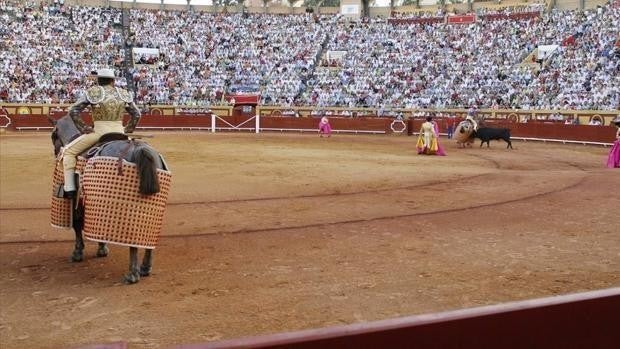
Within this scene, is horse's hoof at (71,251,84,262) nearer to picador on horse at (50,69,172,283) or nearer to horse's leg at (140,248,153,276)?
picador on horse at (50,69,172,283)

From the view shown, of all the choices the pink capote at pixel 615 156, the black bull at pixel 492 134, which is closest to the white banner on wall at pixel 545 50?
the black bull at pixel 492 134

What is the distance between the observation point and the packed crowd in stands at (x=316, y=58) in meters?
29.5

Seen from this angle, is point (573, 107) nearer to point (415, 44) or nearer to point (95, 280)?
point (415, 44)

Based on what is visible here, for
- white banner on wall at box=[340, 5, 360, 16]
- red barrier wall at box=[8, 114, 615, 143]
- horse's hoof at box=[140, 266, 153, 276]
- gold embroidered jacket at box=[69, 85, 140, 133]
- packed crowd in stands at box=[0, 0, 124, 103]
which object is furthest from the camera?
white banner on wall at box=[340, 5, 360, 16]

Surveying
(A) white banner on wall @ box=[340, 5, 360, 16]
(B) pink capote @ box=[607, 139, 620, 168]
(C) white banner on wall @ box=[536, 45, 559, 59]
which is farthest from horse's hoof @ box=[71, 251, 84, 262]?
(A) white banner on wall @ box=[340, 5, 360, 16]

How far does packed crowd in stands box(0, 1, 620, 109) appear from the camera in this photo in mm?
29516

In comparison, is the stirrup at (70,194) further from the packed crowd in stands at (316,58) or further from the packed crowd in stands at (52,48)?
the packed crowd in stands at (52,48)

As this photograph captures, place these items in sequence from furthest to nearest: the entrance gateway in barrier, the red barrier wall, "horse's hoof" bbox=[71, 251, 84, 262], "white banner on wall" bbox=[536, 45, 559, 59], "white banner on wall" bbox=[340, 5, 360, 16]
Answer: "white banner on wall" bbox=[340, 5, 360, 16]
"white banner on wall" bbox=[536, 45, 559, 59]
the entrance gateway in barrier
the red barrier wall
"horse's hoof" bbox=[71, 251, 84, 262]

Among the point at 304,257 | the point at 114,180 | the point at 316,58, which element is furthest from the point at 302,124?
the point at 114,180

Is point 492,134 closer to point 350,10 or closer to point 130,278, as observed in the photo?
point 130,278

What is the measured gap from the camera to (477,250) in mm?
5453

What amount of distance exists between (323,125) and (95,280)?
21.7m

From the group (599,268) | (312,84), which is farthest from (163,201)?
(312,84)

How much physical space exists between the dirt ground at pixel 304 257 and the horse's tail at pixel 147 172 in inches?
27.9
